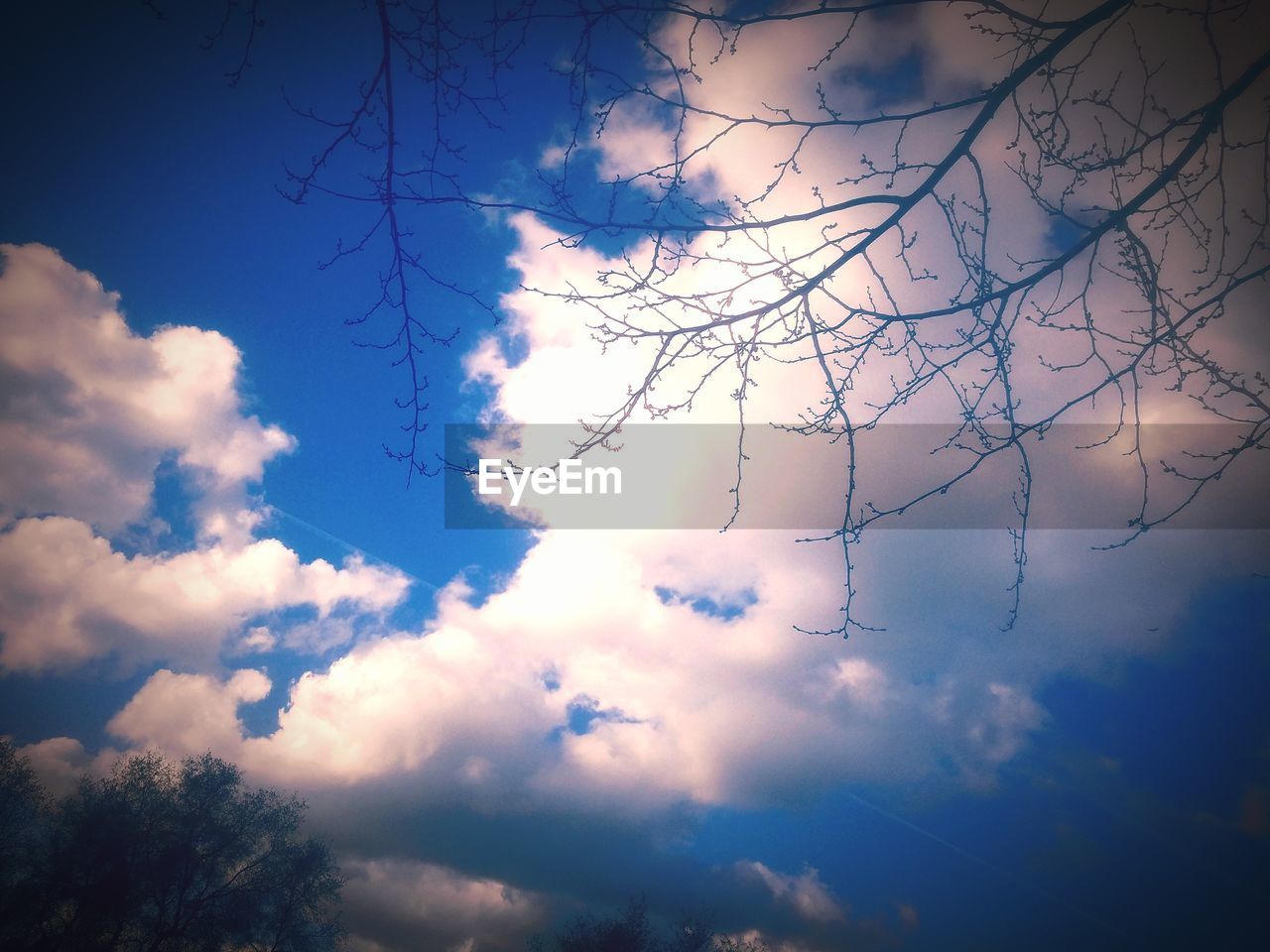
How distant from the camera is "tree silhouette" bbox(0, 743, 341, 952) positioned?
51.8 ft

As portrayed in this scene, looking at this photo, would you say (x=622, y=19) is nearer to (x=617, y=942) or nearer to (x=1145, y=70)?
(x=1145, y=70)

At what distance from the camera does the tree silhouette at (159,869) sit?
51.8 feet

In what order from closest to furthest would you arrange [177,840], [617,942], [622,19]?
[622,19]
[177,840]
[617,942]

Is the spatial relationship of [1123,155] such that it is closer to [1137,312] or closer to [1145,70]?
[1145,70]

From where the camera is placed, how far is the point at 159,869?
16625mm

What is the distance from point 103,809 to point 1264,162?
26.9 m

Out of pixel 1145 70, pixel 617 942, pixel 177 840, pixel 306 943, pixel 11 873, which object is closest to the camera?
pixel 1145 70

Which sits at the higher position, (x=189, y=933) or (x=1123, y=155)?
(x=1123, y=155)

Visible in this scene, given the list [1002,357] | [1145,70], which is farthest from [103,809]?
[1145,70]

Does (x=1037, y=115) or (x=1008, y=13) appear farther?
(x=1037, y=115)

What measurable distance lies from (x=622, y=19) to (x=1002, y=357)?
2510 mm

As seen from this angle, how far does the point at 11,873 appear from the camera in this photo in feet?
52.0

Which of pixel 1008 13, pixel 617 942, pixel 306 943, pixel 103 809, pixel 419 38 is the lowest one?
pixel 617 942

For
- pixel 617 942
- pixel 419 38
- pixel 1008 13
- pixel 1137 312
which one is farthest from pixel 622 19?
pixel 617 942
